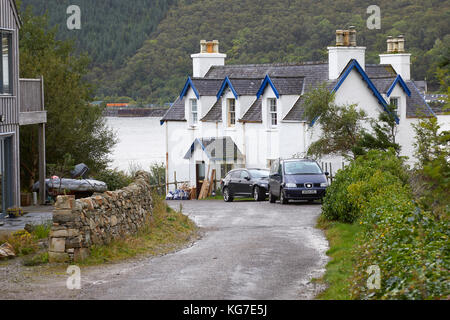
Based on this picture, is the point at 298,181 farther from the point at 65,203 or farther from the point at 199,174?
the point at 199,174

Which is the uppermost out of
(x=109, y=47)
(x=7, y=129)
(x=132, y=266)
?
(x=109, y=47)

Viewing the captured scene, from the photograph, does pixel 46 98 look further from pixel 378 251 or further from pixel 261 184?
pixel 378 251

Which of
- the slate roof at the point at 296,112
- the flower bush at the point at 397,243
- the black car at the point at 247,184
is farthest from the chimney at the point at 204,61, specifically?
the flower bush at the point at 397,243

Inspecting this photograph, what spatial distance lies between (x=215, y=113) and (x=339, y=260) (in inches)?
1371

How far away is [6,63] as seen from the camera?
20953 mm

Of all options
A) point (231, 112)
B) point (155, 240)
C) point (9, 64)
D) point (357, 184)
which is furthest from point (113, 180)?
point (231, 112)

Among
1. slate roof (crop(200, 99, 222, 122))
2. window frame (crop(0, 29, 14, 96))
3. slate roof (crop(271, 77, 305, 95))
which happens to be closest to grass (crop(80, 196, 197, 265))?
window frame (crop(0, 29, 14, 96))

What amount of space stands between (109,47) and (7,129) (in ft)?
187

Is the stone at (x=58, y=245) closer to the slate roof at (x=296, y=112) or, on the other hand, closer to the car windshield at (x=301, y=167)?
the car windshield at (x=301, y=167)

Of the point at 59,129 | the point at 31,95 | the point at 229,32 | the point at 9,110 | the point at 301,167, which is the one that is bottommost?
the point at 301,167

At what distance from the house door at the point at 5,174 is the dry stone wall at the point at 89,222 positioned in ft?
14.8

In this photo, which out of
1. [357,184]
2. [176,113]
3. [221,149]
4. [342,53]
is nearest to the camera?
[357,184]

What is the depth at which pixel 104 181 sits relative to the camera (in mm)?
26219
